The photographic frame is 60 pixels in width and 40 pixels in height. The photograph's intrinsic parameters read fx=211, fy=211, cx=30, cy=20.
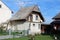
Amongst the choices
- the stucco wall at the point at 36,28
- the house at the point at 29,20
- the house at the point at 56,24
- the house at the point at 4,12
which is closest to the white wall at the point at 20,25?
the house at the point at 29,20

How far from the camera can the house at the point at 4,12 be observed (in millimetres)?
53116

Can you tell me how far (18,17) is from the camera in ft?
159

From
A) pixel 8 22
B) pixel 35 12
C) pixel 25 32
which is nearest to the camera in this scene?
pixel 25 32

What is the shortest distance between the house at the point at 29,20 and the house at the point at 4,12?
167 inches

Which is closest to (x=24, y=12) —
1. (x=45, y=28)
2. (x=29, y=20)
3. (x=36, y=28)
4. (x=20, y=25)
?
(x=29, y=20)

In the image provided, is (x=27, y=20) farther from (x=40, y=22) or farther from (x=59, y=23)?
(x=59, y=23)

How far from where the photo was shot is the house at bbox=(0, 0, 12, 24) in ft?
174

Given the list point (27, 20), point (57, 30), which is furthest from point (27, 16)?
point (57, 30)

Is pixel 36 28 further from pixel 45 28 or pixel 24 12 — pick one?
pixel 45 28

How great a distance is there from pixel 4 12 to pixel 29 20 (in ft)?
32.0

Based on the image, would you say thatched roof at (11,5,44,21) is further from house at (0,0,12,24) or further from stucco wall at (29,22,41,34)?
house at (0,0,12,24)

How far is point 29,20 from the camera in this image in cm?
4662

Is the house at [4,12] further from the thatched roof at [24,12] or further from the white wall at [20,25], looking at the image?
the white wall at [20,25]

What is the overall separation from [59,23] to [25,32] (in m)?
8.78
